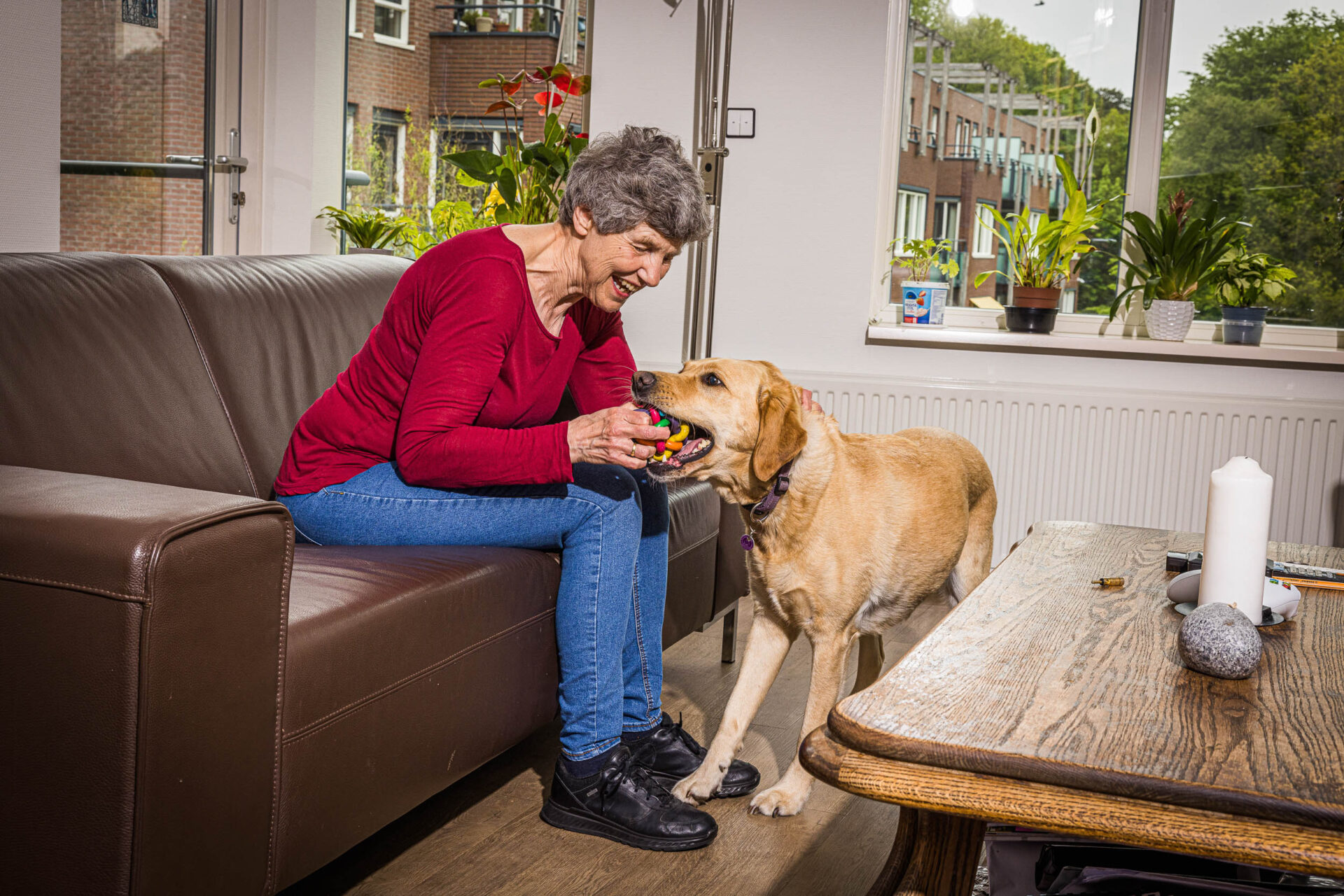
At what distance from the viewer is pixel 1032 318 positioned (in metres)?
3.79

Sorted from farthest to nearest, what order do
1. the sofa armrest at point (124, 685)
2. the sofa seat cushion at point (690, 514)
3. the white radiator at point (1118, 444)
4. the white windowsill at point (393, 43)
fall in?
1. the white windowsill at point (393, 43)
2. the white radiator at point (1118, 444)
3. the sofa seat cushion at point (690, 514)
4. the sofa armrest at point (124, 685)

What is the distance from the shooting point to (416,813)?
6.23 ft

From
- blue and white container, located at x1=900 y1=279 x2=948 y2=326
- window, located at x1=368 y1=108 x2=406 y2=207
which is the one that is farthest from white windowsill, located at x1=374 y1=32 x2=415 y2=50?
blue and white container, located at x1=900 y1=279 x2=948 y2=326

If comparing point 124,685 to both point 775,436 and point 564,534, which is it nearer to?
point 564,534

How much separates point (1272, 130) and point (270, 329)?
341 centimetres

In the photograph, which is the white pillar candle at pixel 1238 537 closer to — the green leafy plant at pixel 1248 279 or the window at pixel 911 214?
the green leafy plant at pixel 1248 279

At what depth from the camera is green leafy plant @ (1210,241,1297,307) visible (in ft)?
11.9

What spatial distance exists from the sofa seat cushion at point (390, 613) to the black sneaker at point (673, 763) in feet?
1.08

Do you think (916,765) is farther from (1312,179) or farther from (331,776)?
(1312,179)

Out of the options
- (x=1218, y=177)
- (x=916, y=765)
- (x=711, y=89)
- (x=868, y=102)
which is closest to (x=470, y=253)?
(x=916, y=765)

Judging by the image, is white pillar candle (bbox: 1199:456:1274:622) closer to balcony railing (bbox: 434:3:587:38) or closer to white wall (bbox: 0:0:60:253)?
white wall (bbox: 0:0:60:253)

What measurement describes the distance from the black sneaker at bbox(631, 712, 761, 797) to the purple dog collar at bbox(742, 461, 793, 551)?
1.39 feet

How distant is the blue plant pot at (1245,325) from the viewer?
362 cm

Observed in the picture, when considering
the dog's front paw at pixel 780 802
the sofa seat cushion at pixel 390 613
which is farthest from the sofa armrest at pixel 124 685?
the dog's front paw at pixel 780 802
